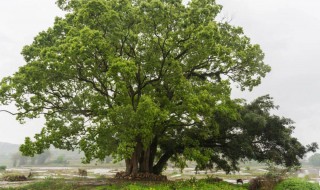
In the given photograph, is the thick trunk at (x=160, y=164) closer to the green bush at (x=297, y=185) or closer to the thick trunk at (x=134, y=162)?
the thick trunk at (x=134, y=162)

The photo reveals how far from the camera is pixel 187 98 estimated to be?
68.5 ft

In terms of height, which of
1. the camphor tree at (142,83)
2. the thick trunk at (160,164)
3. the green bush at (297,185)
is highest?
the camphor tree at (142,83)

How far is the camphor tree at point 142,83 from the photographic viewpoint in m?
19.7

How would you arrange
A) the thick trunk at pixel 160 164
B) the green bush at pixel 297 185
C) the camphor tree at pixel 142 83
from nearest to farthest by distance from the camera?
the green bush at pixel 297 185 < the camphor tree at pixel 142 83 < the thick trunk at pixel 160 164

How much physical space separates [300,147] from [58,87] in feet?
76.3

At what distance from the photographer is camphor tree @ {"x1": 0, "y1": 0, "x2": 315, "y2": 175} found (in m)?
19.7

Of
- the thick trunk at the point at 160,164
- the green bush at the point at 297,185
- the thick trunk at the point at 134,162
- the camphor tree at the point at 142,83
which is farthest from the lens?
the thick trunk at the point at 160,164

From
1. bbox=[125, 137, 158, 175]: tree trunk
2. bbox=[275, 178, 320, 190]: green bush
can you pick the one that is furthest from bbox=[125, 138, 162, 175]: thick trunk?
bbox=[275, 178, 320, 190]: green bush

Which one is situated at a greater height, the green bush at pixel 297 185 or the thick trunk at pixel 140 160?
the thick trunk at pixel 140 160

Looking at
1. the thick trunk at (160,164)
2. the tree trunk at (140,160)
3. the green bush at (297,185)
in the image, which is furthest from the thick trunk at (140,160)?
the green bush at (297,185)

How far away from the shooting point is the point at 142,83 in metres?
23.6

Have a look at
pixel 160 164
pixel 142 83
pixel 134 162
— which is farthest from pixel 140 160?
pixel 142 83

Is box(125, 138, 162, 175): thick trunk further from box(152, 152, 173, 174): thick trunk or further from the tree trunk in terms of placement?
box(152, 152, 173, 174): thick trunk

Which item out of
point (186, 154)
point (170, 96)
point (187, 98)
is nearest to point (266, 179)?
point (186, 154)
